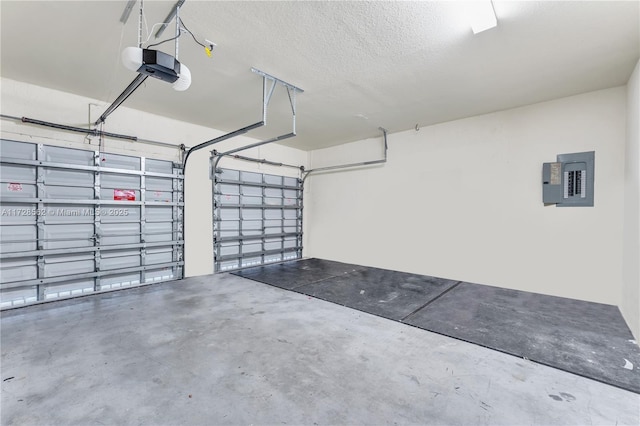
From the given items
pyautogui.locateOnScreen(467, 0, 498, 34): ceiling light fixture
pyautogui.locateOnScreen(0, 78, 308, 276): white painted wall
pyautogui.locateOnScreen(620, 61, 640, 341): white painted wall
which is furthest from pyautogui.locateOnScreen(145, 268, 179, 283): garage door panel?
pyautogui.locateOnScreen(620, 61, 640, 341): white painted wall

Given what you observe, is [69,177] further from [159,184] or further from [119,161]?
[159,184]

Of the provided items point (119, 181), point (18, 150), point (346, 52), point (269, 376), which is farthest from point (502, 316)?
point (18, 150)

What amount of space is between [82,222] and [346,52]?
13.6 feet

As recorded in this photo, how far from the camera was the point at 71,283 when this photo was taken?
3.78m

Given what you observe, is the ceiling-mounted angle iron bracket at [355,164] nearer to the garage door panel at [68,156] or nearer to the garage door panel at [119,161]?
the garage door panel at [119,161]

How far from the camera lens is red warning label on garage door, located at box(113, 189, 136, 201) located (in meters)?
4.14

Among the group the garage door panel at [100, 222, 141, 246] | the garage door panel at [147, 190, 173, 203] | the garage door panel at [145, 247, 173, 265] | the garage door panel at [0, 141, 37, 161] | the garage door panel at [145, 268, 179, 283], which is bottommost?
the garage door panel at [145, 268, 179, 283]

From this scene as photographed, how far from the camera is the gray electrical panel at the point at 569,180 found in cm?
366

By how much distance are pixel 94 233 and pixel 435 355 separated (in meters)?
4.64

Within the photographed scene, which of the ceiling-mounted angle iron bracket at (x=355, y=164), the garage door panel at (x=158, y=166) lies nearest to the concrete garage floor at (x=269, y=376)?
the garage door panel at (x=158, y=166)

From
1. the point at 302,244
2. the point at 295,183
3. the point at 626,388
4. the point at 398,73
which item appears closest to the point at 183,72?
the point at 398,73

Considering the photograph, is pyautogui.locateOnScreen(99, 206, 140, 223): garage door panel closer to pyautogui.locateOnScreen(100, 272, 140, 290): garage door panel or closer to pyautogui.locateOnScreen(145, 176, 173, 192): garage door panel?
pyautogui.locateOnScreen(145, 176, 173, 192): garage door panel

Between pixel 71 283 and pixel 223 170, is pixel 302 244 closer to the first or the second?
pixel 223 170

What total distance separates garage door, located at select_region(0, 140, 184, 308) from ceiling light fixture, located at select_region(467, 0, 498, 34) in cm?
465
